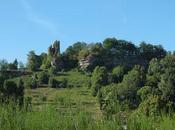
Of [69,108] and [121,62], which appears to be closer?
[69,108]

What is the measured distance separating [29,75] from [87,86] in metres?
21.3

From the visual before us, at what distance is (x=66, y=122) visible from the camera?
859 cm

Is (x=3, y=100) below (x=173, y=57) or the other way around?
below

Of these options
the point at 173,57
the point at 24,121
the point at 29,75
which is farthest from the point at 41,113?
the point at 29,75

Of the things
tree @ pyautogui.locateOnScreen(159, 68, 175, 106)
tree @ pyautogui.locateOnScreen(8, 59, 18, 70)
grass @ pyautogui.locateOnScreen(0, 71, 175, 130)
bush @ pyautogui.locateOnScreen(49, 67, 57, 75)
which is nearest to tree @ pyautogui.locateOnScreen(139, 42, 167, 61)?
bush @ pyautogui.locateOnScreen(49, 67, 57, 75)

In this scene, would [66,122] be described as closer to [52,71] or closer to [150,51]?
[52,71]

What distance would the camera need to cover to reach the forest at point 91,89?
28.3ft

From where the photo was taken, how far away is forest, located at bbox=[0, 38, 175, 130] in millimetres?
8625

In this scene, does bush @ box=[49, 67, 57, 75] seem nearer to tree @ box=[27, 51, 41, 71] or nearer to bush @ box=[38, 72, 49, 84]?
tree @ box=[27, 51, 41, 71]

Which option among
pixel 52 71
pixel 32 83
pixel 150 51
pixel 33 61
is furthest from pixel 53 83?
pixel 150 51

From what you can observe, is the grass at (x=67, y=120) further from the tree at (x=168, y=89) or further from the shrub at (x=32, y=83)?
the shrub at (x=32, y=83)

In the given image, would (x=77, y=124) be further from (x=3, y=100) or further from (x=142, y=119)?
(x=3, y=100)

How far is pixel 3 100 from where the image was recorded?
986cm

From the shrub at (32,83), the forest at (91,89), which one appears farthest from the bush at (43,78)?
the shrub at (32,83)
